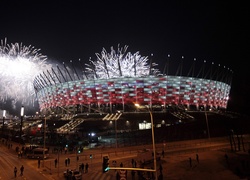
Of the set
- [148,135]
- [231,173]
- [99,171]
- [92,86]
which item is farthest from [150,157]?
[92,86]

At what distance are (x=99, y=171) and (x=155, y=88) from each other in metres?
54.6

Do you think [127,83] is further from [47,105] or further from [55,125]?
[47,105]

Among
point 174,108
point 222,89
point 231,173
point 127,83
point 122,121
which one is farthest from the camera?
point 222,89

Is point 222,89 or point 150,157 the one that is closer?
point 150,157

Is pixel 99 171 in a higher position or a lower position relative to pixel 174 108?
lower

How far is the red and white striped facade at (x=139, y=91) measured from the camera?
76750 mm

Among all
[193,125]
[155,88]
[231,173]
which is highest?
[155,88]

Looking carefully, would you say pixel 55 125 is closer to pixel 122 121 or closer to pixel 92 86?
pixel 92 86

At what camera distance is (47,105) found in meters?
100

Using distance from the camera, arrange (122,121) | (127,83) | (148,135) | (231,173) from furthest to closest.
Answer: (127,83) → (122,121) → (148,135) → (231,173)

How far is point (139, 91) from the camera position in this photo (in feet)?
253

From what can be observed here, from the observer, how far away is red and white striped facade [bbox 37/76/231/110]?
76750 millimetres

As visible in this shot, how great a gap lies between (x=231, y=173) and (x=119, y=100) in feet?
185

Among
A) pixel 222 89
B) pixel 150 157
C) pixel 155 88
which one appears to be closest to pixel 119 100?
pixel 155 88
